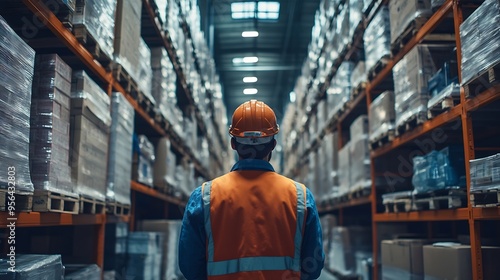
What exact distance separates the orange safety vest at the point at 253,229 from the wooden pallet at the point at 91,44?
184 cm

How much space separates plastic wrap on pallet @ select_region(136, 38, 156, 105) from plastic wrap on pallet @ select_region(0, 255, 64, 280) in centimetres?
256

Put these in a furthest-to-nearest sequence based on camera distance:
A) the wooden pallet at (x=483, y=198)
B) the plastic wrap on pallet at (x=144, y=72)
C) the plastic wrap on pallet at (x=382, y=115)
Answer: the plastic wrap on pallet at (x=382, y=115)
the plastic wrap on pallet at (x=144, y=72)
the wooden pallet at (x=483, y=198)

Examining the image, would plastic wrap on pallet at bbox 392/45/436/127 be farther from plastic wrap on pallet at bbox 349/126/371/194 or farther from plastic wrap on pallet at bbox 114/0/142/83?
plastic wrap on pallet at bbox 114/0/142/83

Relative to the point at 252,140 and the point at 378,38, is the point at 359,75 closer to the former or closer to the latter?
the point at 378,38

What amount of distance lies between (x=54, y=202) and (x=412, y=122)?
Result: 3415mm

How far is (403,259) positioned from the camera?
4.80 meters

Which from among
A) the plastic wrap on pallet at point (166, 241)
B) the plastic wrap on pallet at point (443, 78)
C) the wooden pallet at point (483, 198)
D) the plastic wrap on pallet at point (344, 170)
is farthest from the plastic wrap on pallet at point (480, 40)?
the plastic wrap on pallet at point (166, 241)

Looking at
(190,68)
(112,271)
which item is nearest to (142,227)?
(112,271)

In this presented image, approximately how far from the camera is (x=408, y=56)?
4.77m

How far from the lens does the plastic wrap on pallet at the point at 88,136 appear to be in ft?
11.8

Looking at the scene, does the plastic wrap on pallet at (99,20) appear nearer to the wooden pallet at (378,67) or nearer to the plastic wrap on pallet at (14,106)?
the plastic wrap on pallet at (14,106)

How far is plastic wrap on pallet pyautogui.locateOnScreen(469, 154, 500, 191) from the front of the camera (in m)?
3.13

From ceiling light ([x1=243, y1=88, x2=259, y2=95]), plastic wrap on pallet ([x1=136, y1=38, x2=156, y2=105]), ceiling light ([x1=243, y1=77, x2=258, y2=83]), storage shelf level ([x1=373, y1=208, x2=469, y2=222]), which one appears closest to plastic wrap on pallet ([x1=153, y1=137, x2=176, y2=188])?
plastic wrap on pallet ([x1=136, y1=38, x2=156, y2=105])

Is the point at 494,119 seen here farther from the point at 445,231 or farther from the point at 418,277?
the point at 445,231
